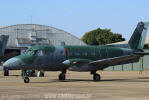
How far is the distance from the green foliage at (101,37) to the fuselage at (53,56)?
112 meters

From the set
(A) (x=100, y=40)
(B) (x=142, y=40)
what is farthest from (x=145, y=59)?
Result: (A) (x=100, y=40)

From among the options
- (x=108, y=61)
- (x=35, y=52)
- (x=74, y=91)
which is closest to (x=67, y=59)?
(x=35, y=52)

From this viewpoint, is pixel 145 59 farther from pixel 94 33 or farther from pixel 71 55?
pixel 94 33

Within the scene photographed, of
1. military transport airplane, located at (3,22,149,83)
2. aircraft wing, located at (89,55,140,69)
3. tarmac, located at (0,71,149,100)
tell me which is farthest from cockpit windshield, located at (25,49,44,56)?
aircraft wing, located at (89,55,140,69)

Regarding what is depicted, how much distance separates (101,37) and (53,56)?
120 m

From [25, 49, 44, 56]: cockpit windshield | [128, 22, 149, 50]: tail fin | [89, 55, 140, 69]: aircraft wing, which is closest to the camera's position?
[25, 49, 44, 56]: cockpit windshield

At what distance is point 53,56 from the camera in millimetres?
30531

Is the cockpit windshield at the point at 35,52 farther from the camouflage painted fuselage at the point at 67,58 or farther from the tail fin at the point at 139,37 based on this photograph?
the tail fin at the point at 139,37

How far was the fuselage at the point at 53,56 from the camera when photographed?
1126 inches

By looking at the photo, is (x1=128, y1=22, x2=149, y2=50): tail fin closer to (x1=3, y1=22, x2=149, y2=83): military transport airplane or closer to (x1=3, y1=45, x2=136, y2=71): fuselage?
(x1=3, y1=22, x2=149, y2=83): military transport airplane

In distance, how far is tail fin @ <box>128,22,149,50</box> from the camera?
35688 mm

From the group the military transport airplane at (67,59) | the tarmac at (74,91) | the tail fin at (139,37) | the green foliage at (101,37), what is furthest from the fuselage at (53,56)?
the green foliage at (101,37)

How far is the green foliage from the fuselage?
112 metres

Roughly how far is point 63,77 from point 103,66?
399cm
